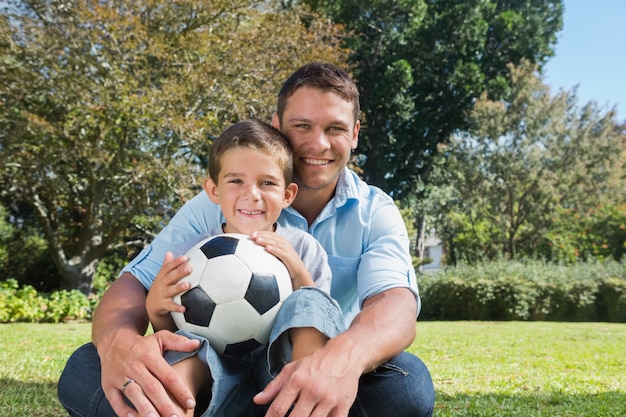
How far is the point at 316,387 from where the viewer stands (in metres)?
1.81

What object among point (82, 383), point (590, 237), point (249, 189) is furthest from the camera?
point (590, 237)

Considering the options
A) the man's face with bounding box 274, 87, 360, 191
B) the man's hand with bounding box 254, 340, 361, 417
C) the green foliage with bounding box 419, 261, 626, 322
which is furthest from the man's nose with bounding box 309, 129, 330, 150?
the green foliage with bounding box 419, 261, 626, 322

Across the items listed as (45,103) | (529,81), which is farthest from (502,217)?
(45,103)

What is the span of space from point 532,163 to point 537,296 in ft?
24.7

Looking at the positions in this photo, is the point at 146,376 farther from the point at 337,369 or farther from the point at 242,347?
the point at 337,369

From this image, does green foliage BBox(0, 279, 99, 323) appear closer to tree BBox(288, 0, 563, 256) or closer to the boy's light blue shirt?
the boy's light blue shirt

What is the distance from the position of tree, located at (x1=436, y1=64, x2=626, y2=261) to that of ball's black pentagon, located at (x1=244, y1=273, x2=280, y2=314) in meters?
20.2

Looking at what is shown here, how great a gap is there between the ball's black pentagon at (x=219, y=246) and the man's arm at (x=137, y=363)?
0.36 m

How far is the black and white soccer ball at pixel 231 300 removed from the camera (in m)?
2.15

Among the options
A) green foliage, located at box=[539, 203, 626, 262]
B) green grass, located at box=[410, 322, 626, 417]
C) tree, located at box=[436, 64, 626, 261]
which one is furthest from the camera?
green foliage, located at box=[539, 203, 626, 262]

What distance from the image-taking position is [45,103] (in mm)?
13055

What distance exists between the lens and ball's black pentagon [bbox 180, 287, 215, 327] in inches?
84.5

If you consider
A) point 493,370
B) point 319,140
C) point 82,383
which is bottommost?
point 493,370

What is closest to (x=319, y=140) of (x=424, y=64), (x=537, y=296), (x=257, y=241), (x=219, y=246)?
(x=257, y=241)
